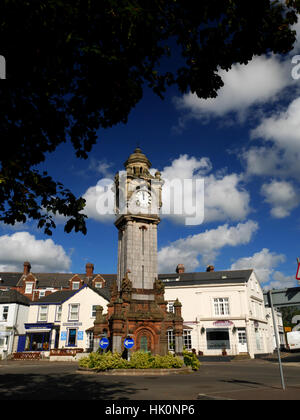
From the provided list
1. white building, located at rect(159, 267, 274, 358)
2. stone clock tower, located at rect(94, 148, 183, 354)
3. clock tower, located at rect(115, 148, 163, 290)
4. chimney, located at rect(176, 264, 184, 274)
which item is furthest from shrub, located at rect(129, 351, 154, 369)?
chimney, located at rect(176, 264, 184, 274)

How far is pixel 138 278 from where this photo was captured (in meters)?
25.5

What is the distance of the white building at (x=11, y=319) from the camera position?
4053 cm

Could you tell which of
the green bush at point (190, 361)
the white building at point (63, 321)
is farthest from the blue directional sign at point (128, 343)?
the white building at point (63, 321)

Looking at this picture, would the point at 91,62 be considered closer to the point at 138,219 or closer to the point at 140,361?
the point at 140,361

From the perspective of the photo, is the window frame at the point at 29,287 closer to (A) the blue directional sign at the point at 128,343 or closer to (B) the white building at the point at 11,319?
(B) the white building at the point at 11,319

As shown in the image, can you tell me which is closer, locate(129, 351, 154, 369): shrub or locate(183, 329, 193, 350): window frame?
locate(129, 351, 154, 369): shrub

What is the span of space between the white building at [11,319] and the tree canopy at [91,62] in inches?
1554

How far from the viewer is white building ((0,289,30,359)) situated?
133ft

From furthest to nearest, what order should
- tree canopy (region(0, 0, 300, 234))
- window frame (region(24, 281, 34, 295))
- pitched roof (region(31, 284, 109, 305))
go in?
window frame (region(24, 281, 34, 295)) < pitched roof (region(31, 284, 109, 305)) < tree canopy (region(0, 0, 300, 234))

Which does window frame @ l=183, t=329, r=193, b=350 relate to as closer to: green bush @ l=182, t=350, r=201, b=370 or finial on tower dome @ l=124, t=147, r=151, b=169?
green bush @ l=182, t=350, r=201, b=370

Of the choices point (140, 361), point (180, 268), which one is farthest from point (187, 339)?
point (140, 361)

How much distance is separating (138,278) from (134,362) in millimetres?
6762
